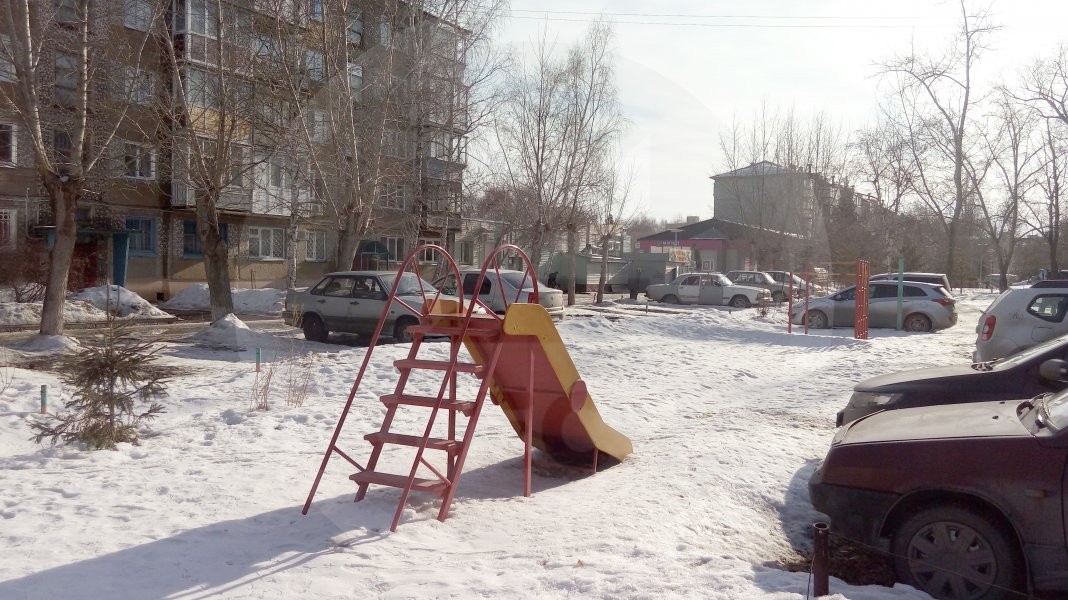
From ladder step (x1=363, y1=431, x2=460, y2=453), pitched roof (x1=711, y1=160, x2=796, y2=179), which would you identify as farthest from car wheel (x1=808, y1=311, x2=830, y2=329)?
pitched roof (x1=711, y1=160, x2=796, y2=179)

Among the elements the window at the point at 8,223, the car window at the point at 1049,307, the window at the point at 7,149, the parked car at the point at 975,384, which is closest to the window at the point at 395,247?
the window at the point at 8,223

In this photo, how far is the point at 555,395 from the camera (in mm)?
6969

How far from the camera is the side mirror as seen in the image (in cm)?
601

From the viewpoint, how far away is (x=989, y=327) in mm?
11602

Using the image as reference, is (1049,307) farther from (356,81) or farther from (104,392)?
(356,81)

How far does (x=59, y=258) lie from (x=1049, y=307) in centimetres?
1598

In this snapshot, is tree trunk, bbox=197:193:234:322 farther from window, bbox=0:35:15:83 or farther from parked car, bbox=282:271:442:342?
window, bbox=0:35:15:83

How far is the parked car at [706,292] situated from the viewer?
34.3 meters

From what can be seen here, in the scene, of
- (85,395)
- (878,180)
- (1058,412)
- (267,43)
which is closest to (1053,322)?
(1058,412)

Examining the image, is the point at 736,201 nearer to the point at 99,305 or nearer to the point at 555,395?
the point at 99,305

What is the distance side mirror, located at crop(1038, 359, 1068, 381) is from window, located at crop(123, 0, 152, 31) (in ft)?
53.8

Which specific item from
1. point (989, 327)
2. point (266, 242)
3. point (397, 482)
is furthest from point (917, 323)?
point (266, 242)

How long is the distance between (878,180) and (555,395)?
4894 centimetres

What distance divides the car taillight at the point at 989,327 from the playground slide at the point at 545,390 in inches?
263
